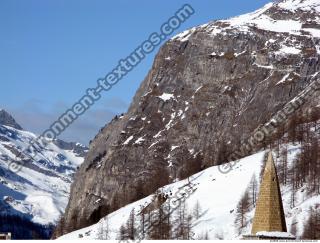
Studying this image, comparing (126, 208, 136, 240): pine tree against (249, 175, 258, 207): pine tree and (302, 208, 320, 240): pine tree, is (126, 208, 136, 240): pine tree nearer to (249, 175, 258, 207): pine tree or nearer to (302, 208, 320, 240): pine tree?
(249, 175, 258, 207): pine tree

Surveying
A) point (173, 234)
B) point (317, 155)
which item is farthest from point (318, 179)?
point (173, 234)

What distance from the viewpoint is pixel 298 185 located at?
168 metres

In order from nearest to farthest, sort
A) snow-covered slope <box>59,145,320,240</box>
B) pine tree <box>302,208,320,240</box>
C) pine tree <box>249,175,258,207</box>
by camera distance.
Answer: pine tree <box>302,208,320,240</box>, snow-covered slope <box>59,145,320,240</box>, pine tree <box>249,175,258,207</box>

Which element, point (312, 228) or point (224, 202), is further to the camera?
point (224, 202)

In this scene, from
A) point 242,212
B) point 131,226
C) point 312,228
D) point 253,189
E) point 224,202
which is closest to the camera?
point 312,228

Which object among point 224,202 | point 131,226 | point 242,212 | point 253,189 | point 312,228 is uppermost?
point 253,189

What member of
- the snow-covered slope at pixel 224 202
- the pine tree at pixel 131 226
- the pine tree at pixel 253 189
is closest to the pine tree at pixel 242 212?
the snow-covered slope at pixel 224 202

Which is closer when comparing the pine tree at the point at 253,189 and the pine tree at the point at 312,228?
the pine tree at the point at 312,228

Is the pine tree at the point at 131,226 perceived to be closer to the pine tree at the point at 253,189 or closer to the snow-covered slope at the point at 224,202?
the snow-covered slope at the point at 224,202

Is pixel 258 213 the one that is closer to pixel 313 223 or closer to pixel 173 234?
pixel 313 223

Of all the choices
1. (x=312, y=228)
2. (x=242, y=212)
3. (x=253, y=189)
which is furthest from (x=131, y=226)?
(x=312, y=228)

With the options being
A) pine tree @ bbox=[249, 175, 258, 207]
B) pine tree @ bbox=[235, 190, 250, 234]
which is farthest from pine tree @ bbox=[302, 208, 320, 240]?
pine tree @ bbox=[249, 175, 258, 207]

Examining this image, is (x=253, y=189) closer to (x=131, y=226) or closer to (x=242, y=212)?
(x=242, y=212)

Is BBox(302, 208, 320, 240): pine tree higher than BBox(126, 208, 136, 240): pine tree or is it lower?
lower
